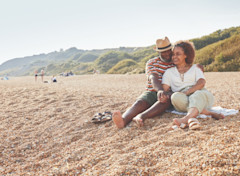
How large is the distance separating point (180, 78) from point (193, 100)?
518 millimetres

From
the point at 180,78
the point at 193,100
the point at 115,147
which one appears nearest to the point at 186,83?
the point at 180,78

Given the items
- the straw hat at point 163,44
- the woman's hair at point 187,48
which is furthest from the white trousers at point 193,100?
the straw hat at point 163,44

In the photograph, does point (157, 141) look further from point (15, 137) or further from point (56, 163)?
point (15, 137)

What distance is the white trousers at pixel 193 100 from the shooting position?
3148 millimetres

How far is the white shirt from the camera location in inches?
137

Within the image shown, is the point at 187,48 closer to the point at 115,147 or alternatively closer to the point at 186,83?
the point at 186,83

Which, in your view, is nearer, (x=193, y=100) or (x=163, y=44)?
(x=193, y=100)

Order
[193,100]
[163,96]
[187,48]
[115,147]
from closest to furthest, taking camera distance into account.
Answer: [115,147] < [193,100] < [163,96] < [187,48]

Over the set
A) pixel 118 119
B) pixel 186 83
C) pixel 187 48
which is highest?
pixel 187 48

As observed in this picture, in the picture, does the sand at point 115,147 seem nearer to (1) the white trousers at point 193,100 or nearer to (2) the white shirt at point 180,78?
(1) the white trousers at point 193,100

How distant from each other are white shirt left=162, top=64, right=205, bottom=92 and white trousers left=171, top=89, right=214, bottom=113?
9.8 inches

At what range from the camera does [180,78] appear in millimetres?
3537

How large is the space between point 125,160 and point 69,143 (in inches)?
49.8

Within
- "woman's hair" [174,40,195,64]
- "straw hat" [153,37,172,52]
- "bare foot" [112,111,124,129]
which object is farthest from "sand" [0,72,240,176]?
"straw hat" [153,37,172,52]
